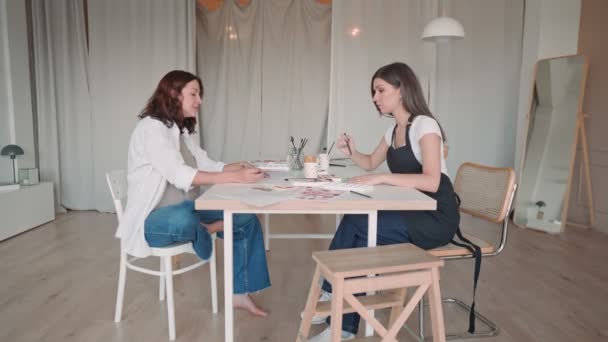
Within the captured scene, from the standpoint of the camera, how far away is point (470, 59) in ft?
16.3

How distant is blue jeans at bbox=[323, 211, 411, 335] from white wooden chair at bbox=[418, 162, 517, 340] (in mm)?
170

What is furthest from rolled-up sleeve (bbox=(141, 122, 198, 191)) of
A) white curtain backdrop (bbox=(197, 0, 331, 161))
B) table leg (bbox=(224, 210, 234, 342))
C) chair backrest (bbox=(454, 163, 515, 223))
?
white curtain backdrop (bbox=(197, 0, 331, 161))

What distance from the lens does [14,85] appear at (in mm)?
4078

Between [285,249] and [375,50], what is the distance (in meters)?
2.39

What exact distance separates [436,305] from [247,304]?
109 centimetres

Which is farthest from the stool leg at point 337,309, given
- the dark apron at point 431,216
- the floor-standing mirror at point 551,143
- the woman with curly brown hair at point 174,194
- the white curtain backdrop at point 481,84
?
the white curtain backdrop at point 481,84

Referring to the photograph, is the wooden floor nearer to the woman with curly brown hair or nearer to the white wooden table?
the woman with curly brown hair

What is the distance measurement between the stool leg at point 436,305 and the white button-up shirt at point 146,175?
1051mm

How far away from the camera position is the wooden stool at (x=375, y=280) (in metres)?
1.38

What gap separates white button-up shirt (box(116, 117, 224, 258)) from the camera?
199 centimetres

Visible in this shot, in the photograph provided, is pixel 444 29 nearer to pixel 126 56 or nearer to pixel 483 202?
pixel 483 202

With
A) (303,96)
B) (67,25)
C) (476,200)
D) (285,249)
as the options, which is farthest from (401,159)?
(67,25)

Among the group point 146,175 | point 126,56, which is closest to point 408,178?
point 146,175

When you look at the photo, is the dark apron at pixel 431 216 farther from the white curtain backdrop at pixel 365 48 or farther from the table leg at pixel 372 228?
the white curtain backdrop at pixel 365 48
